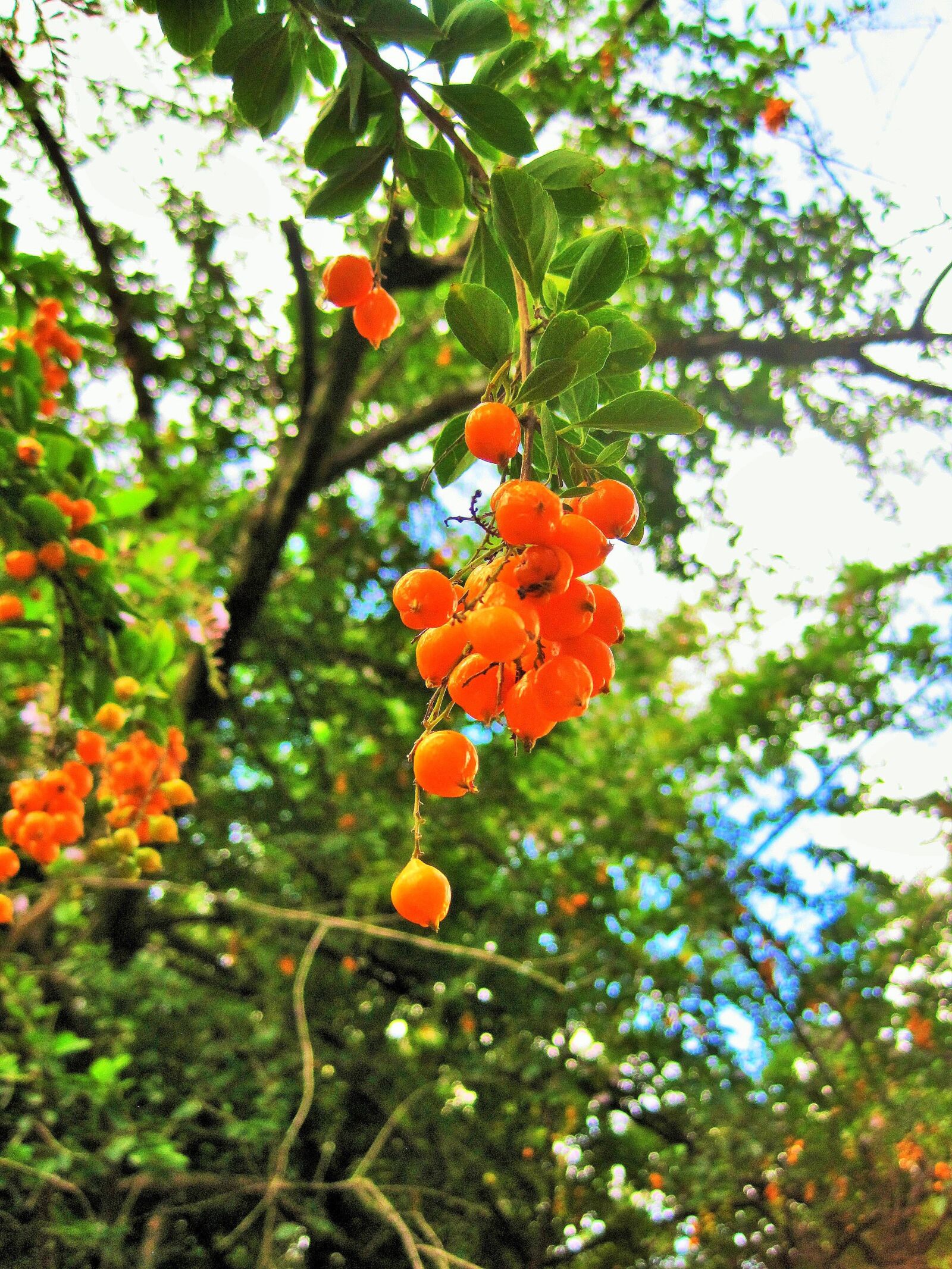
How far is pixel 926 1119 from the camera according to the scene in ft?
10.0

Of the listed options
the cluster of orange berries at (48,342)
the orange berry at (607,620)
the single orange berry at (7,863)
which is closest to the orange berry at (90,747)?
the single orange berry at (7,863)

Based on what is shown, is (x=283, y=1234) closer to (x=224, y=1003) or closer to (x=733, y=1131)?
(x=224, y=1003)

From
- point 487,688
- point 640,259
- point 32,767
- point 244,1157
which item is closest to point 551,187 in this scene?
point 640,259

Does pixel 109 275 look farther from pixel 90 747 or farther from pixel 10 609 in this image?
pixel 90 747

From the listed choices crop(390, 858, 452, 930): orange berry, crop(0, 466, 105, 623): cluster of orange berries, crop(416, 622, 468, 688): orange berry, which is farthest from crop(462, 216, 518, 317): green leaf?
crop(0, 466, 105, 623): cluster of orange berries

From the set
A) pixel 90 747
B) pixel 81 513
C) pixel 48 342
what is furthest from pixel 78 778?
pixel 48 342

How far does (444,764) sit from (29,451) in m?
1.23

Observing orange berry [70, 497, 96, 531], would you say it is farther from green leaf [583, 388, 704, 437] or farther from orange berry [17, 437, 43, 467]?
green leaf [583, 388, 704, 437]

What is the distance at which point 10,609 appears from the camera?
1.45 metres

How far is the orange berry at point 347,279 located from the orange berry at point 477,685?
52 centimetres

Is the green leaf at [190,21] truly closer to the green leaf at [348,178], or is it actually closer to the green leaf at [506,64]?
the green leaf at [348,178]

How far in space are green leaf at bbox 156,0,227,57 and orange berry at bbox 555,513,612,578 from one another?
28.1 inches

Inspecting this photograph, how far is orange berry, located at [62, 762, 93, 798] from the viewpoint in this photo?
1425 millimetres

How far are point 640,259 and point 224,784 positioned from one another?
3.80 meters
